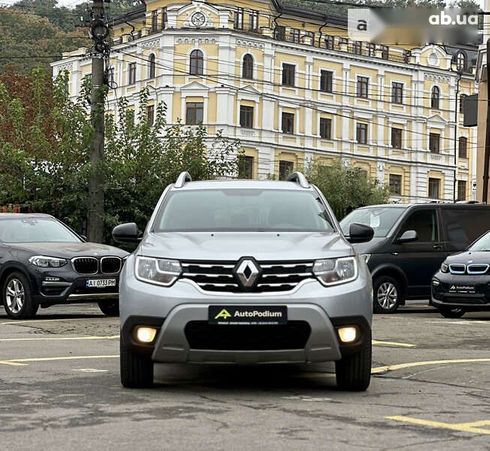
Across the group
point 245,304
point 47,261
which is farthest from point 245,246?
point 47,261

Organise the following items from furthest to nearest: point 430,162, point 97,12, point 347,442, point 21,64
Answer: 1. point 430,162
2. point 21,64
3. point 97,12
4. point 347,442

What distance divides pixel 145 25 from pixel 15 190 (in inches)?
2046

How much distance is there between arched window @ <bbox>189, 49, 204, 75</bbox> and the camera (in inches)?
2835

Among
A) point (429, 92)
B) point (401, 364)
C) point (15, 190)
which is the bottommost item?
point (401, 364)

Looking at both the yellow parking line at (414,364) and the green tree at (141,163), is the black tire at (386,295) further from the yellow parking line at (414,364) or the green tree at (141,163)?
the green tree at (141,163)

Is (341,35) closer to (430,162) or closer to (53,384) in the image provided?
(430,162)

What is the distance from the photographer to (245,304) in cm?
762

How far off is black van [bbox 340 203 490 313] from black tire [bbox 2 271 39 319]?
5.53 m

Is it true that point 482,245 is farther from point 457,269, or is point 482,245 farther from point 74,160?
point 74,160

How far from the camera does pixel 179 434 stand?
6340 mm

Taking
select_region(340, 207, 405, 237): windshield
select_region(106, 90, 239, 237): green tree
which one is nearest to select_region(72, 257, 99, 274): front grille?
select_region(340, 207, 405, 237): windshield

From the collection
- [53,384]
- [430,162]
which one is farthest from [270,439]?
[430,162]

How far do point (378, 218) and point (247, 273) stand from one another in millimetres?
11299

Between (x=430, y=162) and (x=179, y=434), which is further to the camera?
(x=430, y=162)
